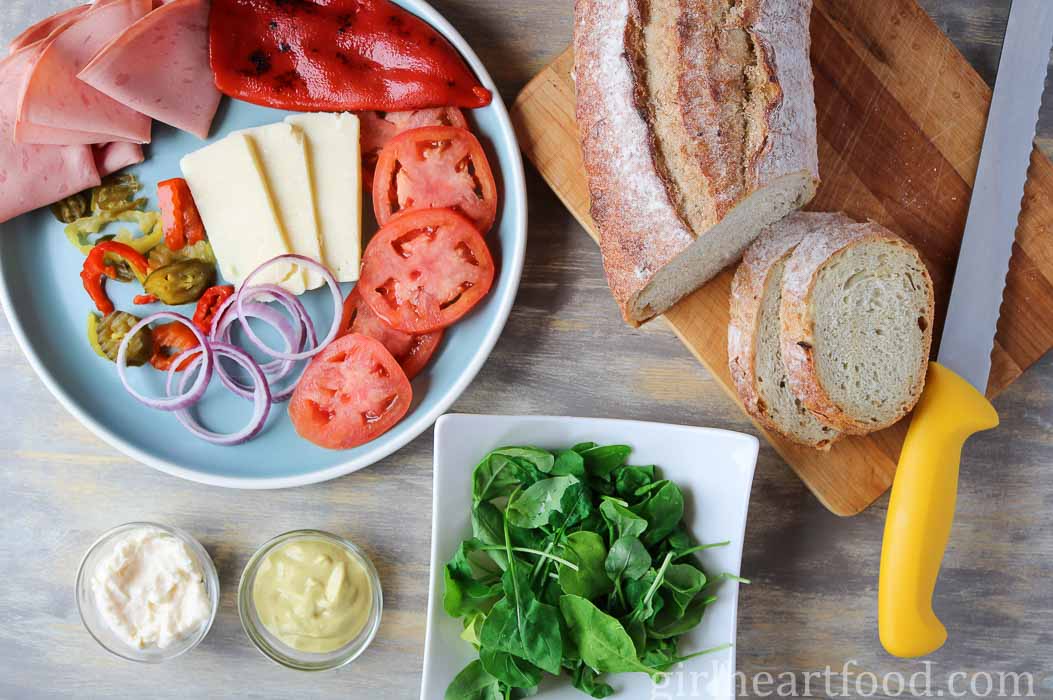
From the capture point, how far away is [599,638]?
6.61 feet

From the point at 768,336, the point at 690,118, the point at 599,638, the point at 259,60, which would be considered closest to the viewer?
the point at 690,118

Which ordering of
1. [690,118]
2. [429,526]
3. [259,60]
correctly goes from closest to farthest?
[690,118] → [259,60] → [429,526]

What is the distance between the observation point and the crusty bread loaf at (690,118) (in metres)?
1.88

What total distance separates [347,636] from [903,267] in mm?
1883

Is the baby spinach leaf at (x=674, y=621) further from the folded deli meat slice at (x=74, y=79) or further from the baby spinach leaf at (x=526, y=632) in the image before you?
the folded deli meat slice at (x=74, y=79)

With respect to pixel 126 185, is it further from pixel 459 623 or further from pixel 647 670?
pixel 647 670

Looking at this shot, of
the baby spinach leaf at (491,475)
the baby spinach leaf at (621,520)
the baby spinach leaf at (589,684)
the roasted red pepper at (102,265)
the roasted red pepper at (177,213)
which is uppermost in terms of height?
the roasted red pepper at (177,213)

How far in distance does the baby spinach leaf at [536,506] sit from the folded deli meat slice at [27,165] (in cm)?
156

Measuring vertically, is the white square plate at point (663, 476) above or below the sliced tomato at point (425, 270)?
below

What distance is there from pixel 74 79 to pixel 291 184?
2.10ft

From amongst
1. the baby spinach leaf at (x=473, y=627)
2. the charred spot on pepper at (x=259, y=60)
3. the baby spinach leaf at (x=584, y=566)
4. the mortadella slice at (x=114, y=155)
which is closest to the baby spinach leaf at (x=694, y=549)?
the baby spinach leaf at (x=584, y=566)

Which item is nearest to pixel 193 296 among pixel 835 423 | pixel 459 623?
pixel 459 623

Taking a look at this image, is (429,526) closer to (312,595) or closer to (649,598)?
(312,595)

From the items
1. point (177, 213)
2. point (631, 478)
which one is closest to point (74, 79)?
point (177, 213)
